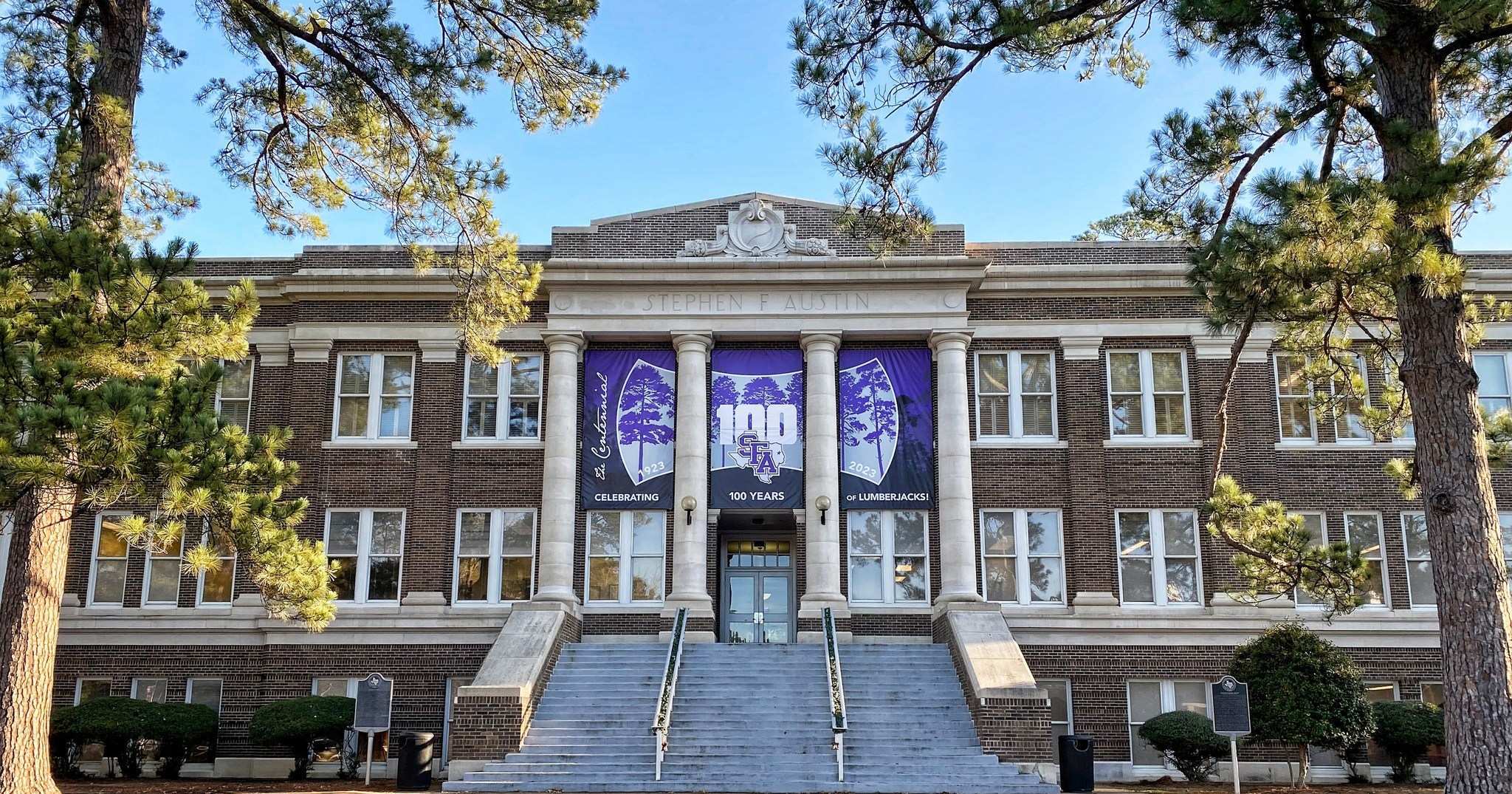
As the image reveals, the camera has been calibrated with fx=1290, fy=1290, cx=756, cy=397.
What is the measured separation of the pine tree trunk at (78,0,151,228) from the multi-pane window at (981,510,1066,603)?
53.5 feet

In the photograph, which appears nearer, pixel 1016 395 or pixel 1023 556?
pixel 1023 556

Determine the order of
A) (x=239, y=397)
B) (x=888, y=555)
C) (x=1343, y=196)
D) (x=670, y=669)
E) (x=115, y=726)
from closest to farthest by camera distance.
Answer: (x=1343, y=196) < (x=670, y=669) < (x=115, y=726) < (x=888, y=555) < (x=239, y=397)

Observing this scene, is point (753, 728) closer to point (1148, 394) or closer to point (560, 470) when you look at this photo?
point (560, 470)

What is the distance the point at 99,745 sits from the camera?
23031 mm

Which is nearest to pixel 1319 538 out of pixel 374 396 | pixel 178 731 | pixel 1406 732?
pixel 1406 732

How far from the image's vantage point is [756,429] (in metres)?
25.3

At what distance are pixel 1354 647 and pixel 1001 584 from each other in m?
6.56

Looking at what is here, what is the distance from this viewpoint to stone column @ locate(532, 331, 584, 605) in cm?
2419

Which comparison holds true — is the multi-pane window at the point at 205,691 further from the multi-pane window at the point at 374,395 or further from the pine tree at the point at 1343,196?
the pine tree at the point at 1343,196

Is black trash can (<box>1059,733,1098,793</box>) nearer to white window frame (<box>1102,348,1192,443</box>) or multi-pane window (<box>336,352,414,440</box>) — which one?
white window frame (<box>1102,348,1192,443</box>)

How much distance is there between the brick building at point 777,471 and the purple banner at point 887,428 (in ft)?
0.24

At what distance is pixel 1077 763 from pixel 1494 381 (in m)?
12.9

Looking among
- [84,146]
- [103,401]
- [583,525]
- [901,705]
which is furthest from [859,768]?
[84,146]

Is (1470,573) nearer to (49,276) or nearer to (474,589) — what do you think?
(49,276)
